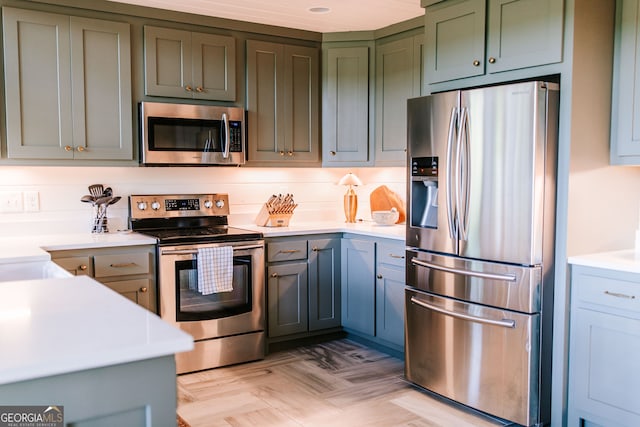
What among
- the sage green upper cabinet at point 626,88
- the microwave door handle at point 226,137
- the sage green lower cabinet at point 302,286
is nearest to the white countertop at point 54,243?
the microwave door handle at point 226,137

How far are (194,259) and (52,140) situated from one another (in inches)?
42.8

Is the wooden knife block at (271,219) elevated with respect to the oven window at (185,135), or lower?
lower

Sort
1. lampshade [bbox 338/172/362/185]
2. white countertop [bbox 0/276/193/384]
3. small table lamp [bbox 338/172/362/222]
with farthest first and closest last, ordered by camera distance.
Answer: small table lamp [bbox 338/172/362/222] → lampshade [bbox 338/172/362/185] → white countertop [bbox 0/276/193/384]

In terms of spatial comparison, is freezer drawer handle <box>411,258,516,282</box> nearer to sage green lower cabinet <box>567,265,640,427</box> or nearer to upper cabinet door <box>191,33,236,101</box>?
sage green lower cabinet <box>567,265,640,427</box>

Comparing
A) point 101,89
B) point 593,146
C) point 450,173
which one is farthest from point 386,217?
point 101,89

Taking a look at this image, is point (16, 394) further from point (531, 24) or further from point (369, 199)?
point (369, 199)

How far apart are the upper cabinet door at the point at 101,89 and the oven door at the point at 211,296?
0.75 meters

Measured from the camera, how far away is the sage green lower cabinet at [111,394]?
3.84ft

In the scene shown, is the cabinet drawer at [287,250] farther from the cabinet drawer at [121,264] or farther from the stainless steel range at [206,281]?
the cabinet drawer at [121,264]

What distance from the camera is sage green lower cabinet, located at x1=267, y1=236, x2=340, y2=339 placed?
3.97 metres

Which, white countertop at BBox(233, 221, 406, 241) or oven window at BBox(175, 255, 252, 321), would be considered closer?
oven window at BBox(175, 255, 252, 321)

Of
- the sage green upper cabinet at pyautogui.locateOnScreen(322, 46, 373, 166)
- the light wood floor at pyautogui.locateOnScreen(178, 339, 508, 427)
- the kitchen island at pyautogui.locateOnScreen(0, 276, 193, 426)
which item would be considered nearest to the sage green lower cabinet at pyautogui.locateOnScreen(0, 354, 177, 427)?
the kitchen island at pyautogui.locateOnScreen(0, 276, 193, 426)

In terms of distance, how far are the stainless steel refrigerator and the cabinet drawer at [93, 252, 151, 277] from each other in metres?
1.62

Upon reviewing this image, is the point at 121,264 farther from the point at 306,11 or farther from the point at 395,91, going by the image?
the point at 395,91
